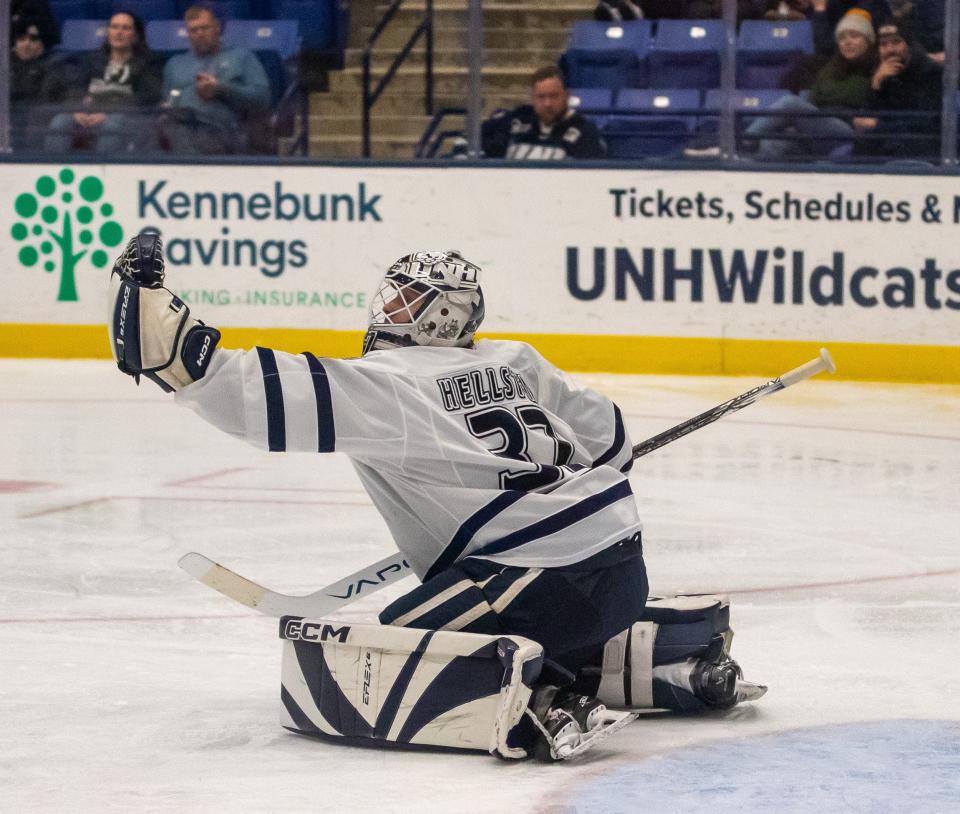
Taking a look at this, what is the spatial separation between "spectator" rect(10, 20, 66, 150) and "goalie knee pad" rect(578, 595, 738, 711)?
5.85 meters

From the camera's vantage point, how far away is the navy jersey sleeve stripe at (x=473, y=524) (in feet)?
8.72

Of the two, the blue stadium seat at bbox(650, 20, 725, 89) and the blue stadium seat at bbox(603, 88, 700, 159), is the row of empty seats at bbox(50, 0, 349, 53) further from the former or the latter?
the blue stadium seat at bbox(650, 20, 725, 89)

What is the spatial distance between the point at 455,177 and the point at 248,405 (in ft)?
17.7

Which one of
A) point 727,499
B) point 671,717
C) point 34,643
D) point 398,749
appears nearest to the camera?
point 398,749

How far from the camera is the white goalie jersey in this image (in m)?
2.54

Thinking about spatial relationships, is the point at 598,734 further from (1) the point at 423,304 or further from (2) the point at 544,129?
(2) the point at 544,129

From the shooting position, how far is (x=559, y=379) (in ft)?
9.84

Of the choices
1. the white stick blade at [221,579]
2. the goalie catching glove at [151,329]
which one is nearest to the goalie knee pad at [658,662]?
the white stick blade at [221,579]

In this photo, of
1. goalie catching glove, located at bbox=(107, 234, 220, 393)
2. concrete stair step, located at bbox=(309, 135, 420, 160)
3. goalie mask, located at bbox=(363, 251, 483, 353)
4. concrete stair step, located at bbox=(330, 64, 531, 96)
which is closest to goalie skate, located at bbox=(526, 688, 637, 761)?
goalie mask, located at bbox=(363, 251, 483, 353)

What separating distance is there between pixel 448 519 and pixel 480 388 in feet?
0.65

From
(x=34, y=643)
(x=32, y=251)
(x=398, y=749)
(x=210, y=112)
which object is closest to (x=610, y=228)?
(x=210, y=112)

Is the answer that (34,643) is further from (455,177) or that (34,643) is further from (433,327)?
(455,177)

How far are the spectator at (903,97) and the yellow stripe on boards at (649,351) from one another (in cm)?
81

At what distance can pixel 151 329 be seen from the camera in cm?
246
